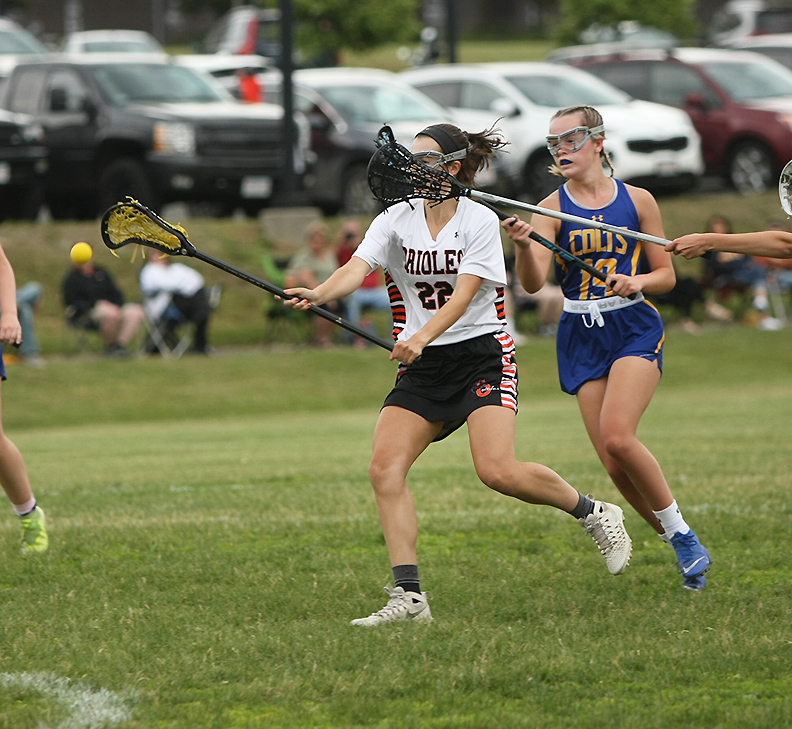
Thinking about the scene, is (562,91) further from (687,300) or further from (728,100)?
(687,300)

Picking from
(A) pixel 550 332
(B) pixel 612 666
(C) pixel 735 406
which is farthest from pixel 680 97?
(B) pixel 612 666

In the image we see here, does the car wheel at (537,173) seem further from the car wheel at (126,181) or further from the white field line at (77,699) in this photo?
the white field line at (77,699)

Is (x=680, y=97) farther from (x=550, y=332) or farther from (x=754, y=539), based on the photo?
(x=754, y=539)

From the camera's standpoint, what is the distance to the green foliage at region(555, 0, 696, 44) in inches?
1806

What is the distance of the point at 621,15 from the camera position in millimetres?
45750

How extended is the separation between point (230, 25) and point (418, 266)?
40549 millimetres

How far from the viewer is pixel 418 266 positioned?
19.2ft

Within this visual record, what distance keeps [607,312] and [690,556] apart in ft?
3.91

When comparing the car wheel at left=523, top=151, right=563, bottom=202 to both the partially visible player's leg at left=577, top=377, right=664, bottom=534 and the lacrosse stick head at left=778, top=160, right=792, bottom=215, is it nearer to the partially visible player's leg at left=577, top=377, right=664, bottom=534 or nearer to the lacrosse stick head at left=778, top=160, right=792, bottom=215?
the partially visible player's leg at left=577, top=377, right=664, bottom=534

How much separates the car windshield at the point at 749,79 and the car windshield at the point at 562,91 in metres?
2.37

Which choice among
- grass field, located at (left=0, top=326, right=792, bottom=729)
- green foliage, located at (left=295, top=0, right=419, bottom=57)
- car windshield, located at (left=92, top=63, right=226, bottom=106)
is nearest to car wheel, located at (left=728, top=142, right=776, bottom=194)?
car windshield, located at (left=92, top=63, right=226, bottom=106)

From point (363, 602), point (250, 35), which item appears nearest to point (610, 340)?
point (363, 602)

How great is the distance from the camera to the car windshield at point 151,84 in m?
20.9

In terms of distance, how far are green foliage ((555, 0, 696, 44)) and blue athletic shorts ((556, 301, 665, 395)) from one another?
41416 mm
